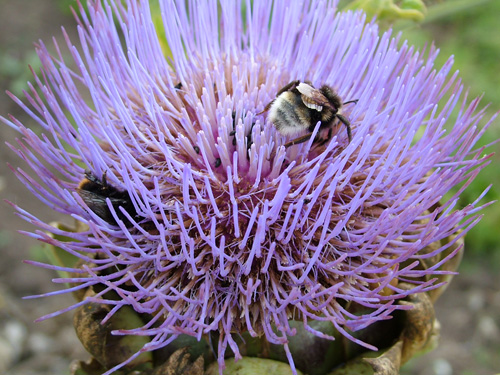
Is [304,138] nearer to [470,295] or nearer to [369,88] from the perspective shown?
[369,88]

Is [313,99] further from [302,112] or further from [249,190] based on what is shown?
[249,190]

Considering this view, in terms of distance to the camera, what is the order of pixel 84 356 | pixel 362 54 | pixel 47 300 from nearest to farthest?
pixel 362 54
pixel 84 356
pixel 47 300

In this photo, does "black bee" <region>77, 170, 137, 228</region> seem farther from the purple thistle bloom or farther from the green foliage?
the green foliage

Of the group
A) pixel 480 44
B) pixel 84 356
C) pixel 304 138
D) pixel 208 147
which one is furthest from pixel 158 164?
pixel 480 44

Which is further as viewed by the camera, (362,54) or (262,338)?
(362,54)

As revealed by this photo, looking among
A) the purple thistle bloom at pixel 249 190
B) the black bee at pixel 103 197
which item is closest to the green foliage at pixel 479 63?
the purple thistle bloom at pixel 249 190

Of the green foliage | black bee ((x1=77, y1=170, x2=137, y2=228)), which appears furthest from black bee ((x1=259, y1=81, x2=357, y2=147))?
the green foliage
